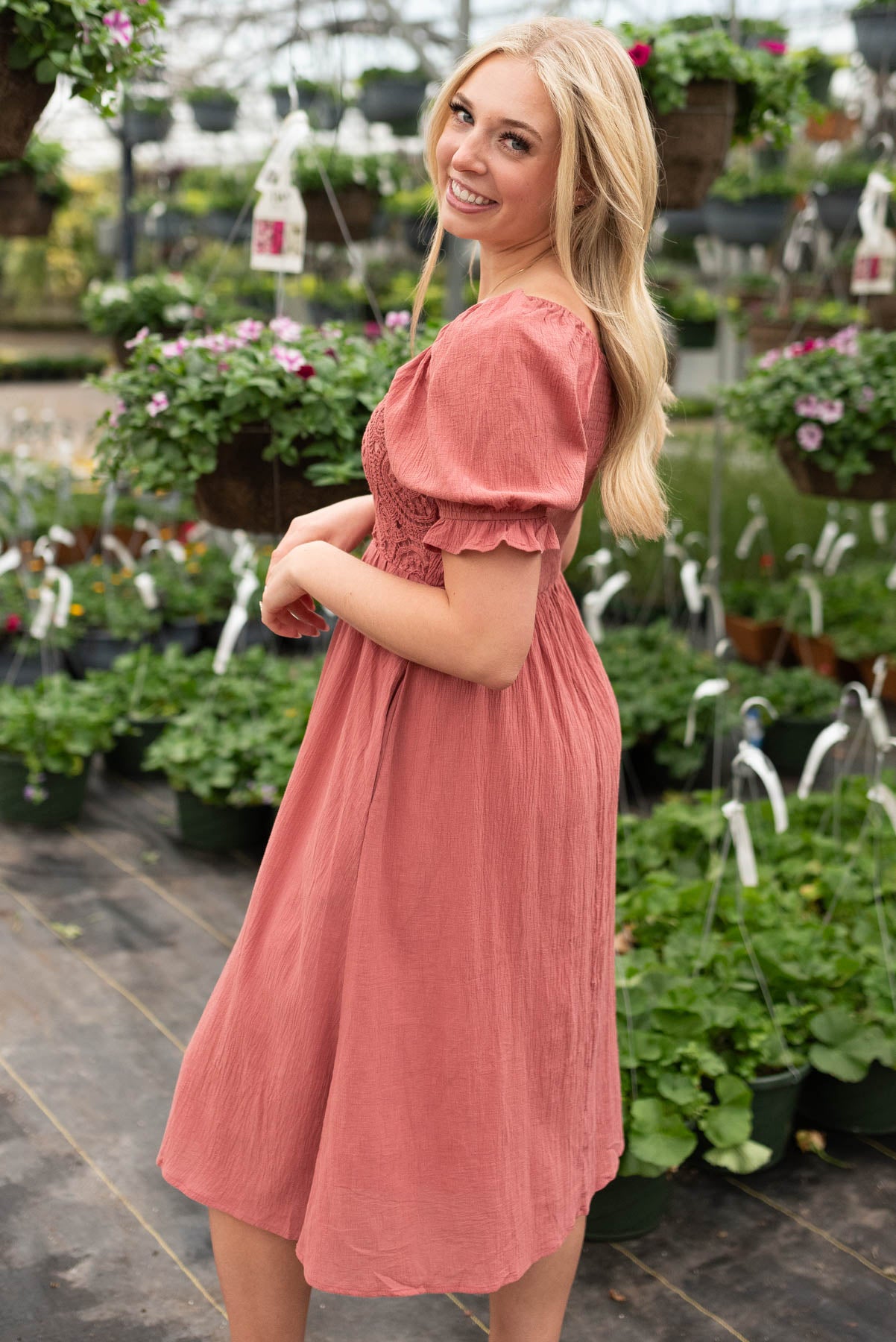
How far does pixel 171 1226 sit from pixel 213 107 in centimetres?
531

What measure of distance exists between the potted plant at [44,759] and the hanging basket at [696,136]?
5.96 ft

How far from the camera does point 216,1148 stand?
1377mm

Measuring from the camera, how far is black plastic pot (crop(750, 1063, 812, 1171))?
6.93 feet

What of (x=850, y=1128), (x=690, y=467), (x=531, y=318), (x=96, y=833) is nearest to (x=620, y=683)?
(x=96, y=833)

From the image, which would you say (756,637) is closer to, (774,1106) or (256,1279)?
(774,1106)

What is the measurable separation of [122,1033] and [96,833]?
3.16 feet

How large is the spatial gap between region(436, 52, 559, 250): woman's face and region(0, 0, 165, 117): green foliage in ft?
2.40

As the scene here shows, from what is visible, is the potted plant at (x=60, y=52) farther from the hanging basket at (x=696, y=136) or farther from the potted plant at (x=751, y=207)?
the potted plant at (x=751, y=207)

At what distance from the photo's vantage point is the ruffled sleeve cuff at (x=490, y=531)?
1.14m

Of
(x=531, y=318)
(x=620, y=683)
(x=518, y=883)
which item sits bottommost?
(x=620, y=683)

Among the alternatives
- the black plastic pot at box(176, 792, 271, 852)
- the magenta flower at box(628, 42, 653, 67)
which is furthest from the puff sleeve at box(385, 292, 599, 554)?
the black plastic pot at box(176, 792, 271, 852)

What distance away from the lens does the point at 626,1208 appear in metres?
1.94

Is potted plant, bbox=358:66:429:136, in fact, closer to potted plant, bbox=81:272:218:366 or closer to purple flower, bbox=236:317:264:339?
potted plant, bbox=81:272:218:366

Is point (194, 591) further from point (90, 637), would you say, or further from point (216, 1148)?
point (216, 1148)
